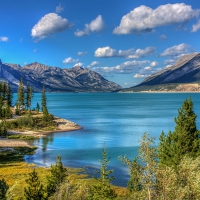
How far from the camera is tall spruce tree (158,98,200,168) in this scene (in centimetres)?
4325

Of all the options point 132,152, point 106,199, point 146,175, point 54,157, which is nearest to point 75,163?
point 54,157

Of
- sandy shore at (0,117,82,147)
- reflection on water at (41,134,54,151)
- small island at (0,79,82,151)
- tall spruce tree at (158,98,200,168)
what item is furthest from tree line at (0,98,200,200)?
small island at (0,79,82,151)

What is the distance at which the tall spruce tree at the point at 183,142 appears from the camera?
43250 millimetres

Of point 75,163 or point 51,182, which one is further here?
point 75,163

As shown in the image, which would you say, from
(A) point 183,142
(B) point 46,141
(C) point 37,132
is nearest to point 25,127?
(C) point 37,132

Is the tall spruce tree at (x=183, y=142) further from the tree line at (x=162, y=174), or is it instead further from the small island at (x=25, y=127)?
the small island at (x=25, y=127)

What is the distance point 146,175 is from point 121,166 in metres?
46.6

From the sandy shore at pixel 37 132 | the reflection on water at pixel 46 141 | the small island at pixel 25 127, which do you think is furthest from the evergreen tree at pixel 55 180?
the small island at pixel 25 127

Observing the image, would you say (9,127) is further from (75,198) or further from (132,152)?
(75,198)

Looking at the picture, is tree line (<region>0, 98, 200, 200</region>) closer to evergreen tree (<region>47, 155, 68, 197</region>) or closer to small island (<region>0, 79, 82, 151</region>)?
evergreen tree (<region>47, 155, 68, 197</region>)

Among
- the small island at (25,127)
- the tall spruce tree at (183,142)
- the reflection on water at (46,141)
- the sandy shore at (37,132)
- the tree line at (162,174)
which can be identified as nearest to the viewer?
the tree line at (162,174)

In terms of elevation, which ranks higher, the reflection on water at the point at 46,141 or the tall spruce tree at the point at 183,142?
the tall spruce tree at the point at 183,142

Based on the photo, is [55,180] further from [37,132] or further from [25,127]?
[25,127]

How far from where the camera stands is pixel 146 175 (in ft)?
71.7
